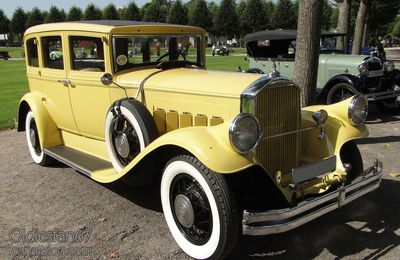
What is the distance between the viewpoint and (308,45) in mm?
5777

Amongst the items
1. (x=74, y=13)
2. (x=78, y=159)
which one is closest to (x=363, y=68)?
(x=78, y=159)

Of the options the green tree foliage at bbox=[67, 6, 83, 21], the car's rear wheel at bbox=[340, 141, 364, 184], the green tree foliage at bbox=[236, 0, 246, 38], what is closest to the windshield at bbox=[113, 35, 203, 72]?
the car's rear wheel at bbox=[340, 141, 364, 184]

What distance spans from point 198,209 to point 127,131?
1.30 meters

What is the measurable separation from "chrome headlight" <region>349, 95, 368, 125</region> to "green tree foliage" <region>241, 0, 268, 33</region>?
191 ft

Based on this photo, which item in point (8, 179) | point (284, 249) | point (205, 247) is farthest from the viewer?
point (8, 179)

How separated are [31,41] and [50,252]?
3.39 meters

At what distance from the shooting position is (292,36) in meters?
10.2

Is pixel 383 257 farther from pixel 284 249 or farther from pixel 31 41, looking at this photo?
pixel 31 41

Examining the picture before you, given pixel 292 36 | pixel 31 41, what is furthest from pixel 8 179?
pixel 292 36

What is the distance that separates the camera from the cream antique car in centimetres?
303

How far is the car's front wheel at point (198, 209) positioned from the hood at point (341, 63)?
23.2 ft

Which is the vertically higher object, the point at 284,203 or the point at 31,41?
the point at 31,41

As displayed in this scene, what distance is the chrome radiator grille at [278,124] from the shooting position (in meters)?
3.38

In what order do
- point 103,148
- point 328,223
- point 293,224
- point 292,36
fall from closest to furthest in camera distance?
point 293,224 < point 328,223 < point 103,148 < point 292,36
